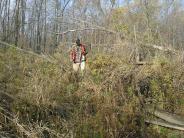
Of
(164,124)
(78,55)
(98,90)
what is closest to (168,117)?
(164,124)

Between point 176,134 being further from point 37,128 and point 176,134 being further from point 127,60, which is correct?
point 37,128

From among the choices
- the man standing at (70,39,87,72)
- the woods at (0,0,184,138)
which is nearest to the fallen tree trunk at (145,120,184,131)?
the woods at (0,0,184,138)

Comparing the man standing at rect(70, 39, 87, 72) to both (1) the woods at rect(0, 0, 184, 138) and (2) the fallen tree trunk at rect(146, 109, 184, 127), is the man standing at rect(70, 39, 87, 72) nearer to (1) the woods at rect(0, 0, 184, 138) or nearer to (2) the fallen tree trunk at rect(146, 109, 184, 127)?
(1) the woods at rect(0, 0, 184, 138)

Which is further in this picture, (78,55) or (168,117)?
(78,55)

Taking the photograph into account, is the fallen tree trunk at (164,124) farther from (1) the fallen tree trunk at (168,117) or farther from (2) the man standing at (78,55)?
(2) the man standing at (78,55)

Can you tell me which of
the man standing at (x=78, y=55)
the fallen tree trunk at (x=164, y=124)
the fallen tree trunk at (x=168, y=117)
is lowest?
the fallen tree trunk at (x=164, y=124)

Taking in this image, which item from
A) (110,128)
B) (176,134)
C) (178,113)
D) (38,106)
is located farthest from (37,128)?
(178,113)

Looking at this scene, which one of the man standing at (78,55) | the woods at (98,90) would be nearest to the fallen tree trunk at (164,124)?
the woods at (98,90)

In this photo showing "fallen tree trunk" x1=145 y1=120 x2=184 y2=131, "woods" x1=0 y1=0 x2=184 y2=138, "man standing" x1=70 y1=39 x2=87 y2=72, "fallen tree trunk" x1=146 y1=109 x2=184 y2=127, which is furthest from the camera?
"man standing" x1=70 y1=39 x2=87 y2=72

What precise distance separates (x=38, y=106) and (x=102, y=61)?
136 inches

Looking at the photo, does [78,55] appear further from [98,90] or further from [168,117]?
[168,117]

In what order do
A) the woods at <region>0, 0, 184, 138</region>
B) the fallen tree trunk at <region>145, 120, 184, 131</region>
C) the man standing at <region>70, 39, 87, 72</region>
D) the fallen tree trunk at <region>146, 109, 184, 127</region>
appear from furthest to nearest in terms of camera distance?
the man standing at <region>70, 39, 87, 72</region> < the fallen tree trunk at <region>146, 109, 184, 127</region> < the fallen tree trunk at <region>145, 120, 184, 131</region> < the woods at <region>0, 0, 184, 138</region>

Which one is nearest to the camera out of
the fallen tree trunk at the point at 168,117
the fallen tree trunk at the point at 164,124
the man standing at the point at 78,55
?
the fallen tree trunk at the point at 164,124

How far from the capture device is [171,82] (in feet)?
44.8
